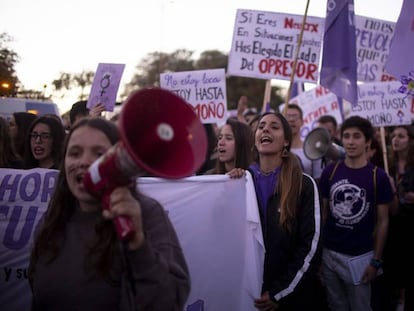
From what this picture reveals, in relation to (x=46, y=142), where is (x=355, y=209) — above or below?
below

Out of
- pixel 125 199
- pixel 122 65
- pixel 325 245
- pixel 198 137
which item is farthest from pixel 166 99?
pixel 122 65

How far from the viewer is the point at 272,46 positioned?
570 centimetres

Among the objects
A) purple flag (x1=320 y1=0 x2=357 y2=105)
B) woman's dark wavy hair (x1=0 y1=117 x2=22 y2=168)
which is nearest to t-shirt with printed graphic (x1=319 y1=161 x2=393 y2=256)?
purple flag (x1=320 y1=0 x2=357 y2=105)

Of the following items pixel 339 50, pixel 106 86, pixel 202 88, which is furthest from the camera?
pixel 339 50

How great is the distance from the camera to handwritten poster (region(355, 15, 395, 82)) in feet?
21.0

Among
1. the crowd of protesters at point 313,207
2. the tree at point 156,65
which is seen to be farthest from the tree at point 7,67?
the tree at point 156,65

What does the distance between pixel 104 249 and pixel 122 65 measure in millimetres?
2833

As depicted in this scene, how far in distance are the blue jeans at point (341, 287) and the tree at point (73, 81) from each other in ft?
45.0

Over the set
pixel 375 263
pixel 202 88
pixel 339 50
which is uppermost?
pixel 339 50

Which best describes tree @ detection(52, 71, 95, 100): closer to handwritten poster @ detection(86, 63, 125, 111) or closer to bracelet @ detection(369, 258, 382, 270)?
handwritten poster @ detection(86, 63, 125, 111)

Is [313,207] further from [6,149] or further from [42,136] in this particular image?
[6,149]

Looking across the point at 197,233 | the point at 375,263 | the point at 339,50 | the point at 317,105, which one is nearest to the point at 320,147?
the point at 339,50

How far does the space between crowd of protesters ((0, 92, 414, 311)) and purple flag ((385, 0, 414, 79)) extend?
77 centimetres

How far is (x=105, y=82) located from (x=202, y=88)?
43.6 inches
